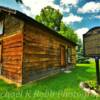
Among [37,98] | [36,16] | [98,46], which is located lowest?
[37,98]

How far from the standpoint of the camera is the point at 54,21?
137 ft

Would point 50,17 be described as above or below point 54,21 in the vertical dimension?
above

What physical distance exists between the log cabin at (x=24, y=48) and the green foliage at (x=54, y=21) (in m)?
24.4

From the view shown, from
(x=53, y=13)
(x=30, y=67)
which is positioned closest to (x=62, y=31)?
(x=53, y=13)

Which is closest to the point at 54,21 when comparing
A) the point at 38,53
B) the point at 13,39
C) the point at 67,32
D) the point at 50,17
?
the point at 50,17

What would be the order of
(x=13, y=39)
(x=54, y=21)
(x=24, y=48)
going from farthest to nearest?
1. (x=54, y=21)
2. (x=13, y=39)
3. (x=24, y=48)

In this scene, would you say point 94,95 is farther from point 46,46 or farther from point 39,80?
point 46,46

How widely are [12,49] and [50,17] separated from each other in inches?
1184

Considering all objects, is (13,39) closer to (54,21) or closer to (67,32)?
(67,32)

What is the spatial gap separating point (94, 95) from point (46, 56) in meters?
6.79

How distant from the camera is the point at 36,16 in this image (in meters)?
42.8

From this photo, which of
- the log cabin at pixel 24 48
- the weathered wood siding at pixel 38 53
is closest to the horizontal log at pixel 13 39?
the log cabin at pixel 24 48

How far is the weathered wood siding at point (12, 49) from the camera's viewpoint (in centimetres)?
1163

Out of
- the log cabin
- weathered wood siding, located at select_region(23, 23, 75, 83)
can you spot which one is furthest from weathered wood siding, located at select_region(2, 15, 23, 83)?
weathered wood siding, located at select_region(23, 23, 75, 83)
